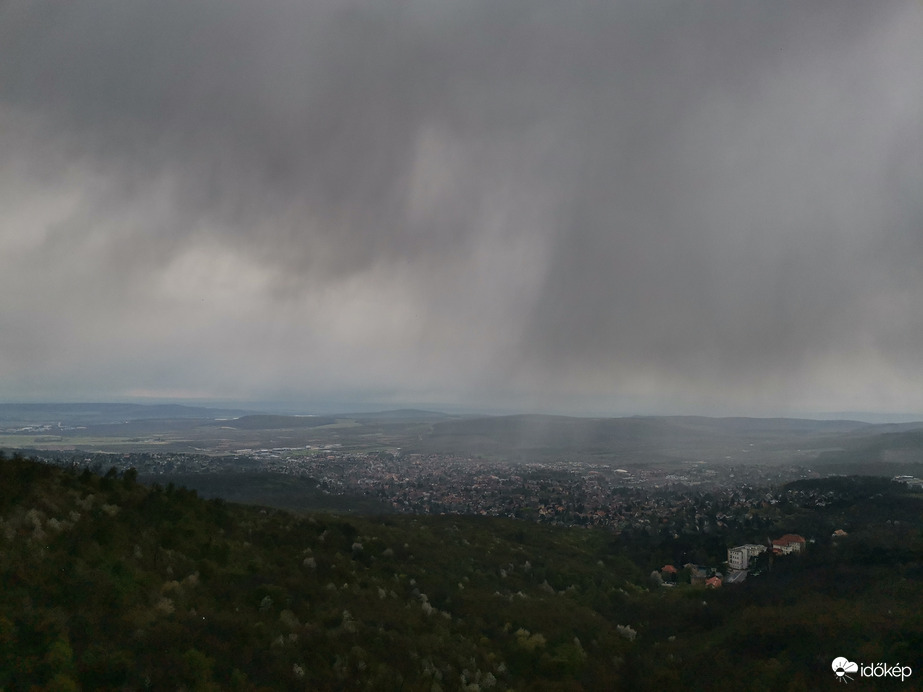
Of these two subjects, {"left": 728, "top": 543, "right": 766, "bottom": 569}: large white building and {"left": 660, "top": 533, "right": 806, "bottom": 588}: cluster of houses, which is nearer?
{"left": 660, "top": 533, "right": 806, "bottom": 588}: cluster of houses

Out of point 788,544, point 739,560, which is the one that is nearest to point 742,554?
point 739,560

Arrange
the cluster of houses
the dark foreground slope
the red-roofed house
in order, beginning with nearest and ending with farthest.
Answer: the dark foreground slope
the cluster of houses
the red-roofed house

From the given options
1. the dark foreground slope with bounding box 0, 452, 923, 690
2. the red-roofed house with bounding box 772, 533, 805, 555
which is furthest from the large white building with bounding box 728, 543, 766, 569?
the dark foreground slope with bounding box 0, 452, 923, 690

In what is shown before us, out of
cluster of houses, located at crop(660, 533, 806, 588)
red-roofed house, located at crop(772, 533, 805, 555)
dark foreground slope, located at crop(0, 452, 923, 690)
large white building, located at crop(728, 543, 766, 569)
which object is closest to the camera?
dark foreground slope, located at crop(0, 452, 923, 690)

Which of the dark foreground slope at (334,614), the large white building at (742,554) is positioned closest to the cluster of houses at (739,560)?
the large white building at (742,554)

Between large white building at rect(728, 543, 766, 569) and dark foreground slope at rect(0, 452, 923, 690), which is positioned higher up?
dark foreground slope at rect(0, 452, 923, 690)

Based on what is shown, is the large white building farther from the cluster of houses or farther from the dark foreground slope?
the dark foreground slope

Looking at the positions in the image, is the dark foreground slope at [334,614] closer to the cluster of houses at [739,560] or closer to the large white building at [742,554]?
the cluster of houses at [739,560]
